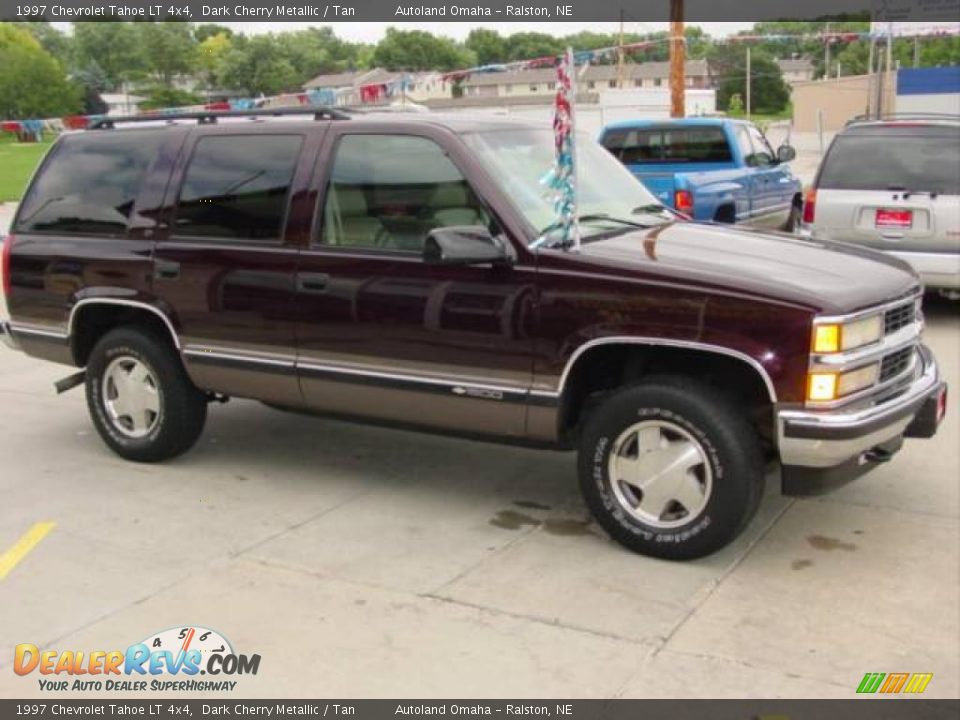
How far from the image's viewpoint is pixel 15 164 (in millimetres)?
46031

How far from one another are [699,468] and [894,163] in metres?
6.02

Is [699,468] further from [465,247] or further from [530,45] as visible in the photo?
[530,45]

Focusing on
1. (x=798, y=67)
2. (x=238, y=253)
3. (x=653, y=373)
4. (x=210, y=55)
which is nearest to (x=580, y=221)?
(x=653, y=373)

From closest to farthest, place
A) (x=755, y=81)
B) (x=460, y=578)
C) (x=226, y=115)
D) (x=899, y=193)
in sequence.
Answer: (x=460, y=578)
(x=226, y=115)
(x=899, y=193)
(x=755, y=81)

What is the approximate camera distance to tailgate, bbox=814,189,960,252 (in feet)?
29.1

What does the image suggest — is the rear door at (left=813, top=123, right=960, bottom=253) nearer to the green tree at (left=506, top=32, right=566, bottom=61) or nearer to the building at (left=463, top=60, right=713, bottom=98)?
the building at (left=463, top=60, right=713, bottom=98)

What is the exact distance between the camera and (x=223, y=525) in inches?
197

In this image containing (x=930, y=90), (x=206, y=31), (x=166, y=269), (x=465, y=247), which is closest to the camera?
(x=465, y=247)

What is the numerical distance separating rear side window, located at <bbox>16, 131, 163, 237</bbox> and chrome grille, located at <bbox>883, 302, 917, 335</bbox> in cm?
387

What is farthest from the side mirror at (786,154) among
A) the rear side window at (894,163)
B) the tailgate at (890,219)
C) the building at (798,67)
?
the building at (798,67)

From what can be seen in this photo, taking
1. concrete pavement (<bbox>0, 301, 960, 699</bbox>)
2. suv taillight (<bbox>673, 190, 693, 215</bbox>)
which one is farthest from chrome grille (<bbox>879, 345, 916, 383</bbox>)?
suv taillight (<bbox>673, 190, 693, 215</bbox>)

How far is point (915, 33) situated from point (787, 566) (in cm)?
3071

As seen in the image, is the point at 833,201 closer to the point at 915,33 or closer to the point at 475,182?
the point at 475,182

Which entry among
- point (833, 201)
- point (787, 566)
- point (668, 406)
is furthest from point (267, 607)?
point (833, 201)
